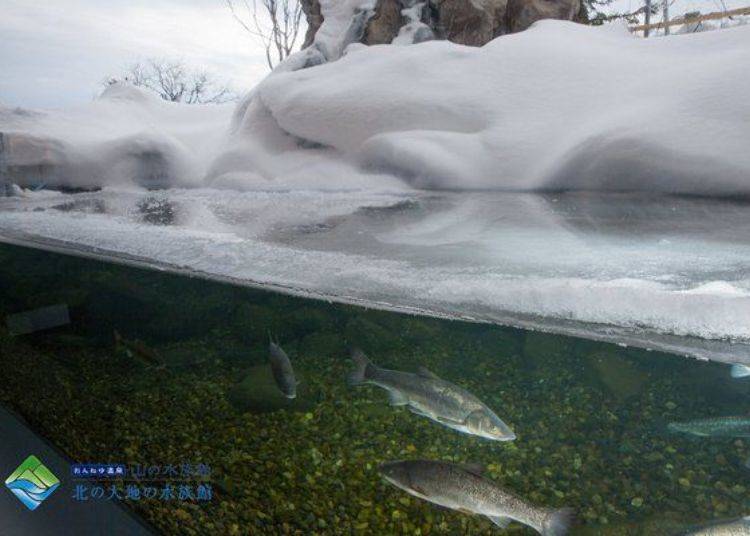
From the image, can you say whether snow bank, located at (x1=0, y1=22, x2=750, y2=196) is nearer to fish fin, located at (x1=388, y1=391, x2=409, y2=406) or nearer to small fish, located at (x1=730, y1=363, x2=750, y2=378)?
small fish, located at (x1=730, y1=363, x2=750, y2=378)

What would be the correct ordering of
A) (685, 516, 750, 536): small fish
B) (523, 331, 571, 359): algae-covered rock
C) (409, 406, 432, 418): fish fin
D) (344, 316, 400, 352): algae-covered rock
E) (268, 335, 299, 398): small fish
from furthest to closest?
1. (344, 316, 400, 352): algae-covered rock
2. (268, 335, 299, 398): small fish
3. (523, 331, 571, 359): algae-covered rock
4. (409, 406, 432, 418): fish fin
5. (685, 516, 750, 536): small fish

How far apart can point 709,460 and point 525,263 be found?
3.01 feet

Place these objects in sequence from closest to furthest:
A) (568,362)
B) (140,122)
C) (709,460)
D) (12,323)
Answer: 1. (709,460)
2. (568,362)
3. (12,323)
4. (140,122)

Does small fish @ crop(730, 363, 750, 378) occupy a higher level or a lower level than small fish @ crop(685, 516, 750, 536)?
higher

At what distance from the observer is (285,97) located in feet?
18.1

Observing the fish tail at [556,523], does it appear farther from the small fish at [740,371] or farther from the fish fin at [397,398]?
the small fish at [740,371]

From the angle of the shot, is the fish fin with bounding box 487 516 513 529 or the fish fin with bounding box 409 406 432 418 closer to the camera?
the fish fin with bounding box 487 516 513 529

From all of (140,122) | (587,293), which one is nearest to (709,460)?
(587,293)

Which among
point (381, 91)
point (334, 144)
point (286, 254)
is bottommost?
point (286, 254)

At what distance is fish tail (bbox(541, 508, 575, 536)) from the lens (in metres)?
1.29

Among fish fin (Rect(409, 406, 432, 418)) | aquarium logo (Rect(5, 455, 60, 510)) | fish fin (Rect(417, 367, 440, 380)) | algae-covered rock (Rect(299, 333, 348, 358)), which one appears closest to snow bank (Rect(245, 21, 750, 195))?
algae-covered rock (Rect(299, 333, 348, 358))

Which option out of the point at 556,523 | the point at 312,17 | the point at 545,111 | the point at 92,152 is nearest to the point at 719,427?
the point at 556,523

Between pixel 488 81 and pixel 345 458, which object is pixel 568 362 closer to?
pixel 345 458

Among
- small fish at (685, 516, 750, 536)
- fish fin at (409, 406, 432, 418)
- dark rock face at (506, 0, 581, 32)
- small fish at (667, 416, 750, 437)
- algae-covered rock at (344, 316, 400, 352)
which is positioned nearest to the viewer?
small fish at (685, 516, 750, 536)
